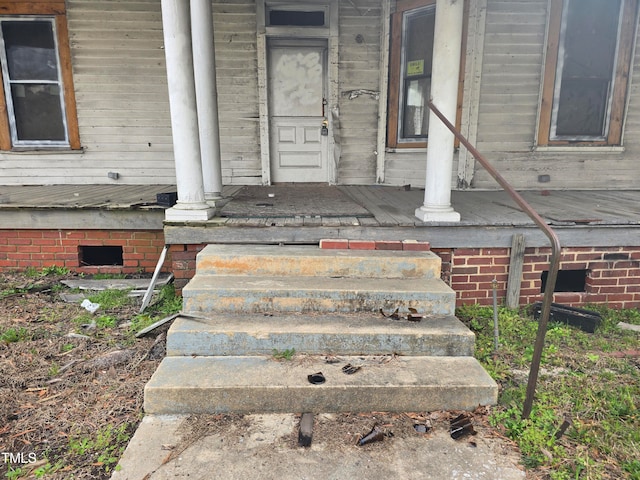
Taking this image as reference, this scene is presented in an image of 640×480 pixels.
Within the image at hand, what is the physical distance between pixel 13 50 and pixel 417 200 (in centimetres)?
583

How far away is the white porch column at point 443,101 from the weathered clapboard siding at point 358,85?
2612mm

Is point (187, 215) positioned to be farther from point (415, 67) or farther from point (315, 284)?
point (415, 67)

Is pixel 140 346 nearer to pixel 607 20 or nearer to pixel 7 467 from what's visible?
pixel 7 467

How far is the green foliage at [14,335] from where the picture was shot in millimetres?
3078

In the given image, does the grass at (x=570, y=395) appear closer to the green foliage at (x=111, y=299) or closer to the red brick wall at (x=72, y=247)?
the green foliage at (x=111, y=299)

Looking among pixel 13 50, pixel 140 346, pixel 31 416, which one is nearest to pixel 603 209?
pixel 140 346

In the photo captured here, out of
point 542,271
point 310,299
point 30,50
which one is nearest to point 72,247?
point 310,299

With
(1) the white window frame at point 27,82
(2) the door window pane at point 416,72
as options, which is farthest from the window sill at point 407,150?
(1) the white window frame at point 27,82

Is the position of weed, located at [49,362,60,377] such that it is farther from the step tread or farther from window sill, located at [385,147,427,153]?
window sill, located at [385,147,427,153]

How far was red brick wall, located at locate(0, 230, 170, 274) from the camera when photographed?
14.3 feet

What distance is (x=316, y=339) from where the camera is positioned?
2582 millimetres

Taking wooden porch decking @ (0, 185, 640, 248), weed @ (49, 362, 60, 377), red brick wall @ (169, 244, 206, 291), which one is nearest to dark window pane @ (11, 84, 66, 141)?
wooden porch decking @ (0, 185, 640, 248)

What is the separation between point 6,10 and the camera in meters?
5.68

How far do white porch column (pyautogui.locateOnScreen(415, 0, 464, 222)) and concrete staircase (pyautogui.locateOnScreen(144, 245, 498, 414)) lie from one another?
0.53m
